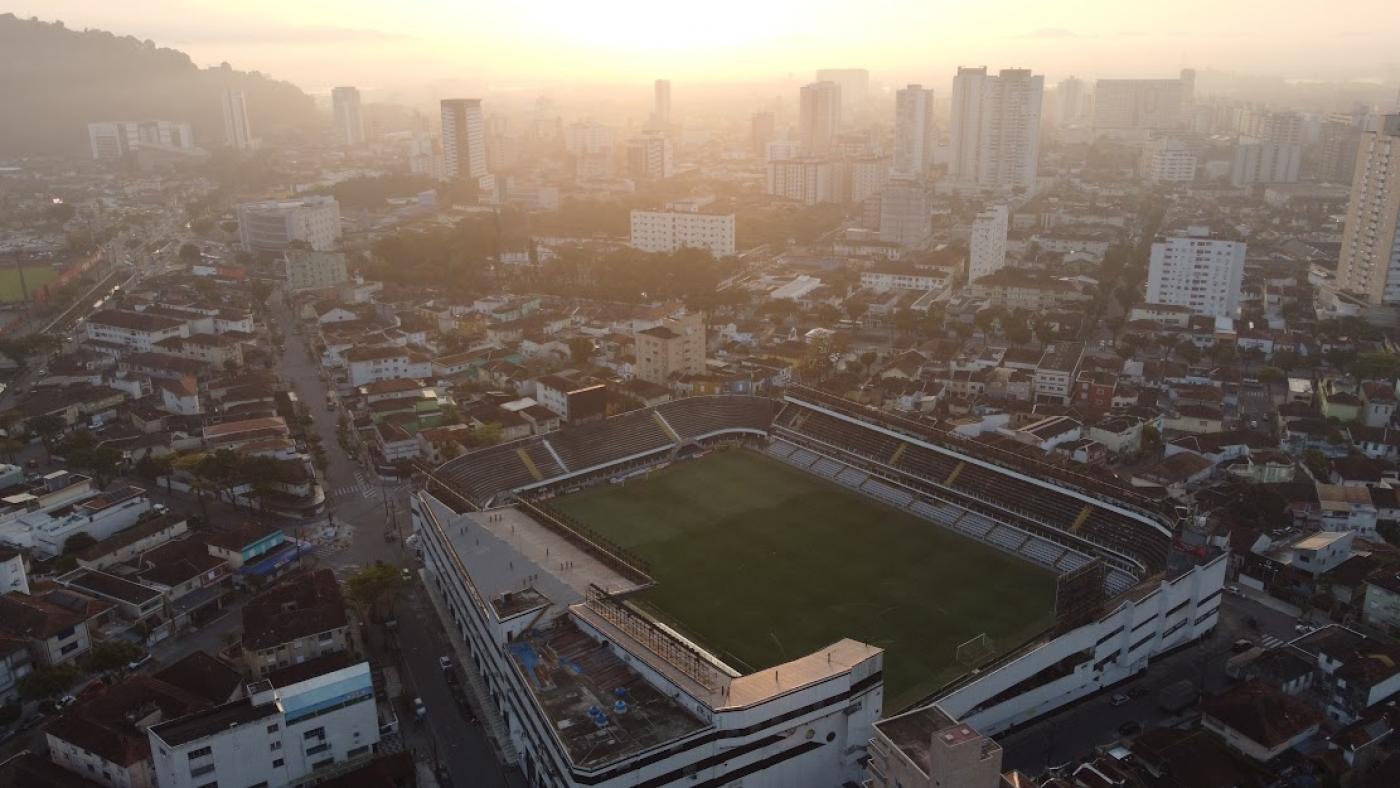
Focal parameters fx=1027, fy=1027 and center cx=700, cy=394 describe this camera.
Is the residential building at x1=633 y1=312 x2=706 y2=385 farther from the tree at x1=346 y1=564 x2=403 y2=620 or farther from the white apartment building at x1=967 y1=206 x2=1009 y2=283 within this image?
the white apartment building at x1=967 y1=206 x2=1009 y2=283

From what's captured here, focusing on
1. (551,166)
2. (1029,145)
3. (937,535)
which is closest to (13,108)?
(551,166)

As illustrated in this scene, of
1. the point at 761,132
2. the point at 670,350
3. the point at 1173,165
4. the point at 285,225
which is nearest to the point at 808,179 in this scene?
the point at 1173,165

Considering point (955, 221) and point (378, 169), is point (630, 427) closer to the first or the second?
point (955, 221)

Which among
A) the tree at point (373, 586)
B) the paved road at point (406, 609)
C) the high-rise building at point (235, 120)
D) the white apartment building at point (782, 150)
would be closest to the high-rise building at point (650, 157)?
the white apartment building at point (782, 150)

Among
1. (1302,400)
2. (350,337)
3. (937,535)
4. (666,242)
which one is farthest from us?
(666,242)

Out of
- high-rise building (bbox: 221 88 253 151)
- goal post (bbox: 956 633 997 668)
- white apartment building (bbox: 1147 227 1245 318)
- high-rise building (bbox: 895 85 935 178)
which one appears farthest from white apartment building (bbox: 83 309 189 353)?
high-rise building (bbox: 221 88 253 151)

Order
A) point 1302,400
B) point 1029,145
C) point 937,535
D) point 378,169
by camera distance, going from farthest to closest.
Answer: point 378,169 < point 1029,145 < point 1302,400 < point 937,535

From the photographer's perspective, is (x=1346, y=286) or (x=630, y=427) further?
(x=1346, y=286)
